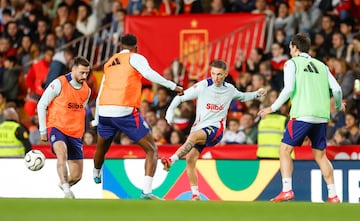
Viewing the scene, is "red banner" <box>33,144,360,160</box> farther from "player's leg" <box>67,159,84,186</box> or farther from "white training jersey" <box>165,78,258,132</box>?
"player's leg" <box>67,159,84,186</box>

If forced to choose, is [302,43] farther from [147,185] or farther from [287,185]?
[147,185]

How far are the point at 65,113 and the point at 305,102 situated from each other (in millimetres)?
3301

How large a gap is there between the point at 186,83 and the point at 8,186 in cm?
568

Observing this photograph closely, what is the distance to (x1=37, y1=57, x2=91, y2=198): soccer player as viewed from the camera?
1709 centimetres

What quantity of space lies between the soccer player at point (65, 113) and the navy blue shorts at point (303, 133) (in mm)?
2903

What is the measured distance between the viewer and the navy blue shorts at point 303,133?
53.2 feet

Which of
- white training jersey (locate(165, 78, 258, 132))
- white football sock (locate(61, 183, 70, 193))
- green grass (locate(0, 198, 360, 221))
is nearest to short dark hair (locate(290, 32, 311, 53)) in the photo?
white training jersey (locate(165, 78, 258, 132))

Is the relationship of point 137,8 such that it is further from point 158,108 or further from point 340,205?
point 340,205

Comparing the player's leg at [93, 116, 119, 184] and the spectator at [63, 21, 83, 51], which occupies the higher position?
the spectator at [63, 21, 83, 51]

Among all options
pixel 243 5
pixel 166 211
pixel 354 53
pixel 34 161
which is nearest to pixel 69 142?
pixel 34 161

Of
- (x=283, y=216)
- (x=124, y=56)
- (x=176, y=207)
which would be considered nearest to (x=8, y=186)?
(x=124, y=56)

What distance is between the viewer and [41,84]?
84.6 ft

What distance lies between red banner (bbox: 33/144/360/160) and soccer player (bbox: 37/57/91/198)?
2.89 m

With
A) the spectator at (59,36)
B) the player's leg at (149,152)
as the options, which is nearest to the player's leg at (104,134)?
the player's leg at (149,152)
